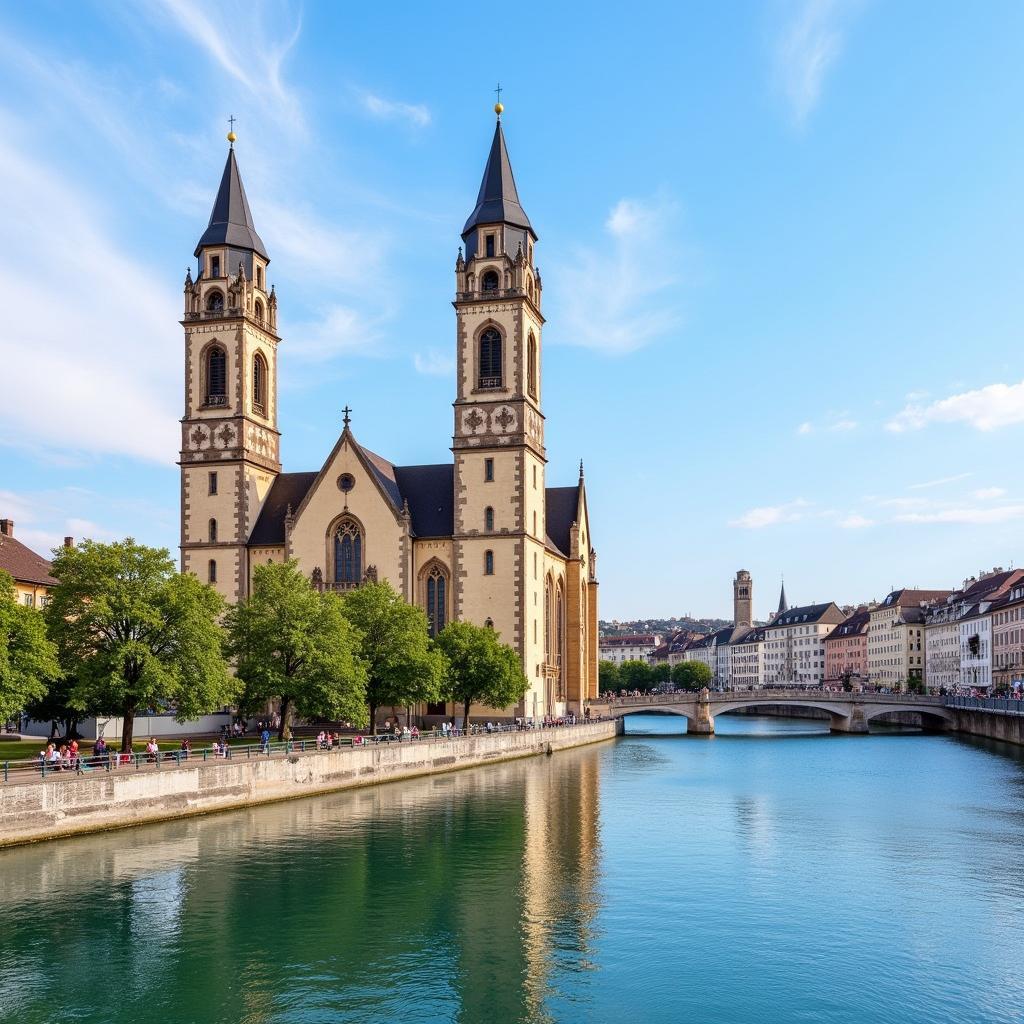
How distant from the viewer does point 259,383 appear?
84312 millimetres

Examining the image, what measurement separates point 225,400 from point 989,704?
60.0 metres

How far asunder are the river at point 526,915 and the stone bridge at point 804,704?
57226 millimetres

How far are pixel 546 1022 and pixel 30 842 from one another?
2073 centimetres

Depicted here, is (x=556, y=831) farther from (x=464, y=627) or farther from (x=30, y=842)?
(x=464, y=627)

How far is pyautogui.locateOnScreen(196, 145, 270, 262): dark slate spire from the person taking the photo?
8244cm

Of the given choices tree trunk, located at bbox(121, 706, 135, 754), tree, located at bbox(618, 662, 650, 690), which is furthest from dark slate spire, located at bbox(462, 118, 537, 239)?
tree, located at bbox(618, 662, 650, 690)

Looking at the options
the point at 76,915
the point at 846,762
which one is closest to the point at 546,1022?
the point at 76,915

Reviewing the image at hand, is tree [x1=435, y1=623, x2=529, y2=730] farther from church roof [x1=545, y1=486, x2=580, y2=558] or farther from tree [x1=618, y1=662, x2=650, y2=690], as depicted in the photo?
tree [x1=618, y1=662, x2=650, y2=690]

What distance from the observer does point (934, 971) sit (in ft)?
76.3

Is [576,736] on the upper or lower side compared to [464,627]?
lower

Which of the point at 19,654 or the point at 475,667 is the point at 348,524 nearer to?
the point at 475,667

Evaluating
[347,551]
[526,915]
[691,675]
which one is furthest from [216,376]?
[691,675]

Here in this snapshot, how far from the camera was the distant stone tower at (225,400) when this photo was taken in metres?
80.8

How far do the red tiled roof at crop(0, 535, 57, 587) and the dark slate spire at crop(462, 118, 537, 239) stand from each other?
119ft
